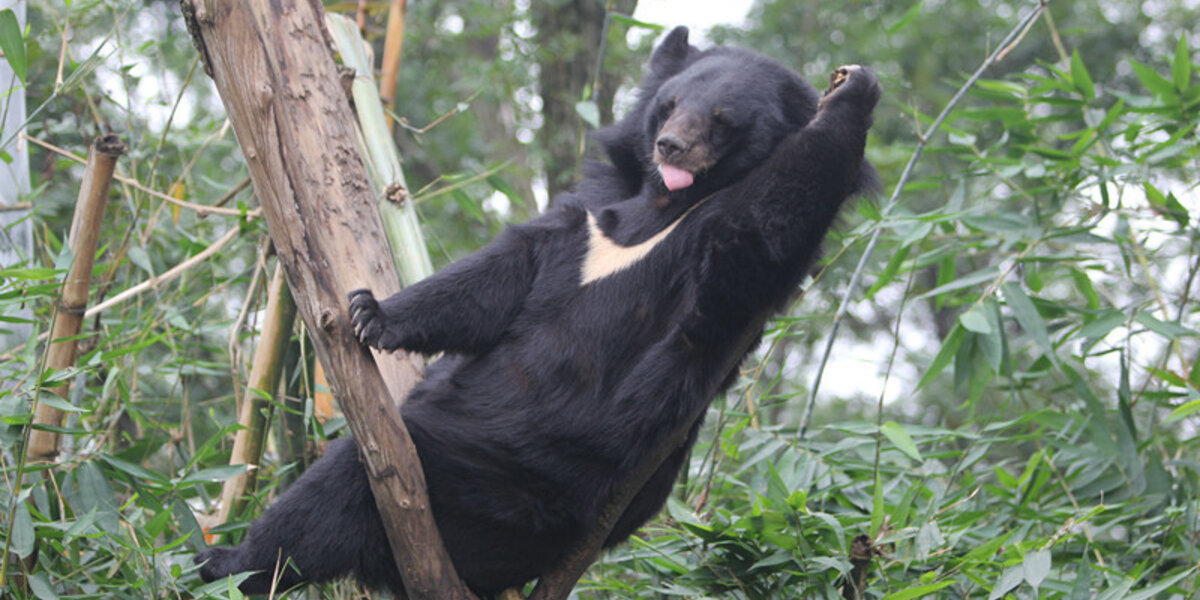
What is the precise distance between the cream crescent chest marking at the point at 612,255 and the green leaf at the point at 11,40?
1.51 m

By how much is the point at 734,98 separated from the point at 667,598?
143cm

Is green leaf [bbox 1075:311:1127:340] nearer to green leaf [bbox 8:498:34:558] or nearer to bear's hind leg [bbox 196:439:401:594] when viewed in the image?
bear's hind leg [bbox 196:439:401:594]

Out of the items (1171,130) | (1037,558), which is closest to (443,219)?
(1171,130)

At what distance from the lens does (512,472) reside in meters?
2.65

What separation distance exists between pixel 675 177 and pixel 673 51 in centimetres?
74

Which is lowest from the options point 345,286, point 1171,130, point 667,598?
point 667,598

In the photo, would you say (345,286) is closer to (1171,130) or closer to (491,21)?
(1171,130)

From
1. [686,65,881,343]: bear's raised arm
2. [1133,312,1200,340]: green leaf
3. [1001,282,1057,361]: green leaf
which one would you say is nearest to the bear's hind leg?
[686,65,881,343]: bear's raised arm

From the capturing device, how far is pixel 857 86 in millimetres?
2422

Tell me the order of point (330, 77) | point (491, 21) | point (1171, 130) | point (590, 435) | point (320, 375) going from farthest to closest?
point (491, 21)
point (1171, 130)
point (320, 375)
point (590, 435)
point (330, 77)

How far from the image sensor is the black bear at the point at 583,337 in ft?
8.22

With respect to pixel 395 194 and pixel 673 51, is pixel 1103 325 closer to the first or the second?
→ pixel 673 51

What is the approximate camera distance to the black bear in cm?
251

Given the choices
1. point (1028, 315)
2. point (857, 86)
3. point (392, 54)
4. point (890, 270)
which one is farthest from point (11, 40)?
point (1028, 315)
